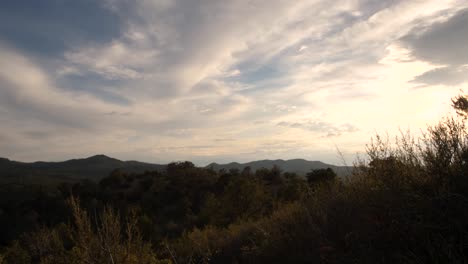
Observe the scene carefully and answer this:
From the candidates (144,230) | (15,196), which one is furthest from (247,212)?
(15,196)

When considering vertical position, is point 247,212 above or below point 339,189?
below

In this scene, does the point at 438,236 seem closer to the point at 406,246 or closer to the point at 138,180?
the point at 406,246

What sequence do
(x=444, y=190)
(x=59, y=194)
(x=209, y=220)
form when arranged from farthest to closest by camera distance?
(x=59, y=194)
(x=209, y=220)
(x=444, y=190)

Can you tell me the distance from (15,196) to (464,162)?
4458 centimetres

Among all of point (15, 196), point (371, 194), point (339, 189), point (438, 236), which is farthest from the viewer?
point (15, 196)

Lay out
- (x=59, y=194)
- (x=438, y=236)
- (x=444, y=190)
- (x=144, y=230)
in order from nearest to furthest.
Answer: (x=438, y=236) < (x=444, y=190) < (x=144, y=230) < (x=59, y=194)

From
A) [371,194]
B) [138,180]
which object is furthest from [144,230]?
[138,180]

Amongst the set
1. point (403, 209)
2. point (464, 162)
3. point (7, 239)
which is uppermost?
point (464, 162)

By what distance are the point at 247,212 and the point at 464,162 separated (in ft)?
51.7

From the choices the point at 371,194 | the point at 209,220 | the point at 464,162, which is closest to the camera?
the point at 464,162

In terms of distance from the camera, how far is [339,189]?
805cm

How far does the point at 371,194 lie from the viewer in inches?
244

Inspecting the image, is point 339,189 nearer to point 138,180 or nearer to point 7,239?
point 7,239

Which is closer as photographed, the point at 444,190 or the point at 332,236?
the point at 444,190
